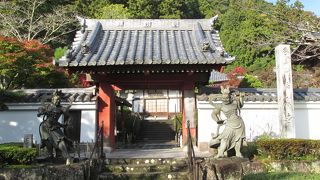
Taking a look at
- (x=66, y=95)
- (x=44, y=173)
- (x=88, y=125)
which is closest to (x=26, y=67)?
(x=66, y=95)

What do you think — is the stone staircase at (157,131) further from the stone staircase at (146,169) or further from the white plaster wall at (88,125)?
the stone staircase at (146,169)

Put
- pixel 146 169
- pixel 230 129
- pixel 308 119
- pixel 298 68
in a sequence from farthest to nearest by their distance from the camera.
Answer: pixel 298 68 < pixel 308 119 < pixel 146 169 < pixel 230 129

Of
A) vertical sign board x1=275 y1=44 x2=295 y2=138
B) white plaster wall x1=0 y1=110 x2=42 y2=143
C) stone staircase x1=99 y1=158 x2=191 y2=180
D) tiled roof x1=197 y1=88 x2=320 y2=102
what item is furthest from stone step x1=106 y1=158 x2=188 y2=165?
white plaster wall x1=0 y1=110 x2=42 y2=143

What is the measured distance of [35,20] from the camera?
34.2m

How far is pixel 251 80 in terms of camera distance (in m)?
32.1

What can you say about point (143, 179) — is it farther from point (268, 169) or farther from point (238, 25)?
point (238, 25)

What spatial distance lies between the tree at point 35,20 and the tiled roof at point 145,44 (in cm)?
1826

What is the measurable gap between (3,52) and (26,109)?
3.71 metres

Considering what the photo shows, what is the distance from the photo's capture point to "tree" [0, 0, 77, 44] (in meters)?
32.0

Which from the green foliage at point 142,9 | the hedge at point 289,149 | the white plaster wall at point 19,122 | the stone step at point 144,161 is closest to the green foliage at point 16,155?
the stone step at point 144,161

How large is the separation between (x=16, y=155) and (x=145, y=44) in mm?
6874

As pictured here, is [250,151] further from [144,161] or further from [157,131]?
[157,131]

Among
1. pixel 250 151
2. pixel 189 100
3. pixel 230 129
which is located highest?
pixel 189 100

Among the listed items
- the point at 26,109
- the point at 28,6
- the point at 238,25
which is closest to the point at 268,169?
the point at 26,109
